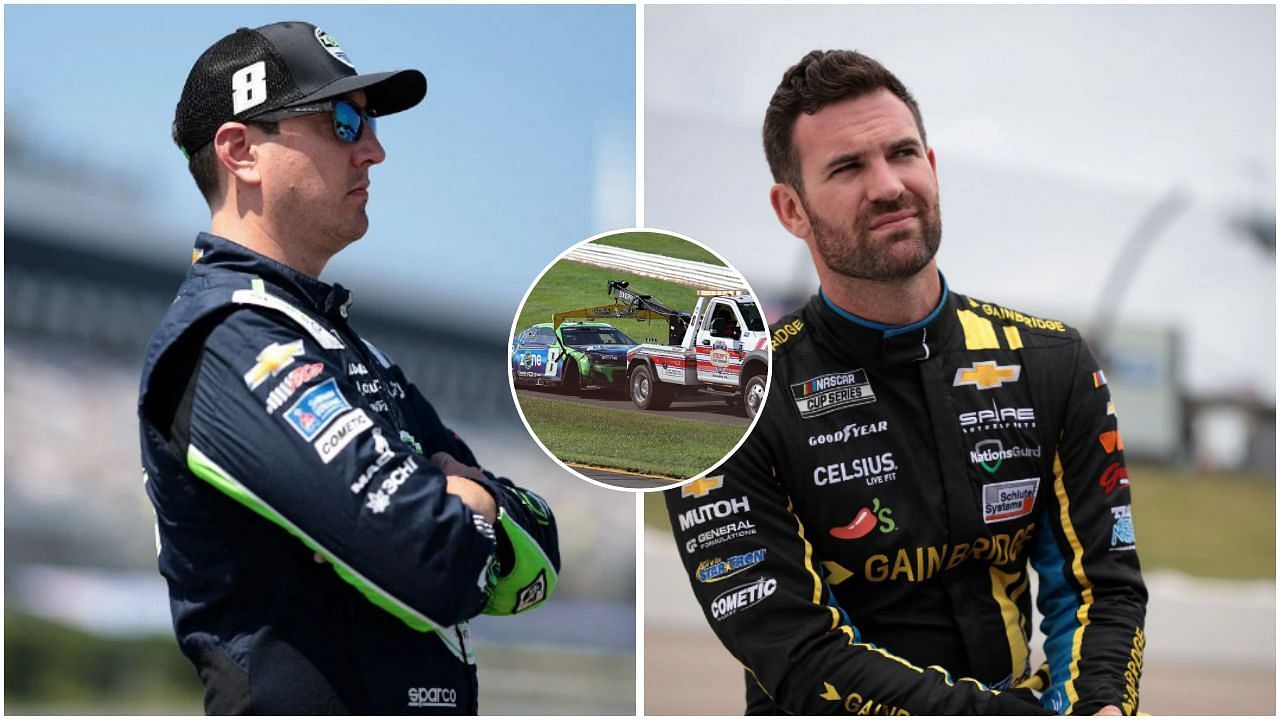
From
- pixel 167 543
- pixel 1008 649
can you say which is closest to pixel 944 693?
pixel 1008 649

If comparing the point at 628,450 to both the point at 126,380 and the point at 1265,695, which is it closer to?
the point at 1265,695

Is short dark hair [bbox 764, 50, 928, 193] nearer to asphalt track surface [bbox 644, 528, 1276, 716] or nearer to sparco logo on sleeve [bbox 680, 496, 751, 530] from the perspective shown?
sparco logo on sleeve [bbox 680, 496, 751, 530]

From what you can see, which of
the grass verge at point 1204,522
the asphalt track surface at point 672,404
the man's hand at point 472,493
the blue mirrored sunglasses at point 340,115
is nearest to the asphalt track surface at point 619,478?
the asphalt track surface at point 672,404

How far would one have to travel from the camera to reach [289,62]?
6.37 feet

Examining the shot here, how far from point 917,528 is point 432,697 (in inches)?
39.0

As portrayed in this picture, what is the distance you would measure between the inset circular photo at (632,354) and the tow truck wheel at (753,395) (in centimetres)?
4

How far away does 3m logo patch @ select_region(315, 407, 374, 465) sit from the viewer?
1644 millimetres

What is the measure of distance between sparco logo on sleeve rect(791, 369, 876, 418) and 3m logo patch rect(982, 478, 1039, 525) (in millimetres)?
293

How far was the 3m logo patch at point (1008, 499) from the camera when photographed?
2328mm

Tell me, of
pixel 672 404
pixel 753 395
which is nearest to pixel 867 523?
pixel 753 395

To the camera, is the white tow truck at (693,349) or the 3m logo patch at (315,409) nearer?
the 3m logo patch at (315,409)

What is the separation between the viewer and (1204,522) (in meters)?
13.1

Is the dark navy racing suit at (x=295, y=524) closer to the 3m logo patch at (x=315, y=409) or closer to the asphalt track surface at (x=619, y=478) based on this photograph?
the 3m logo patch at (x=315, y=409)

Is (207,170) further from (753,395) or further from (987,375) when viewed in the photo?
(987,375)
